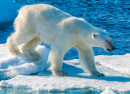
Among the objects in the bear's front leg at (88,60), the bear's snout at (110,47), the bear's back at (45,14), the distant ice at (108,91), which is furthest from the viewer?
the bear's back at (45,14)

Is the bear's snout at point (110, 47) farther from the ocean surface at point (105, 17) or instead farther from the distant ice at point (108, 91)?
the ocean surface at point (105, 17)

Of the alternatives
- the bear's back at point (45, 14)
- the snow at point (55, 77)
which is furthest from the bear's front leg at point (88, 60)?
the bear's back at point (45, 14)

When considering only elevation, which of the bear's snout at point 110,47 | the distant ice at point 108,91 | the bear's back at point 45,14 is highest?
the bear's back at point 45,14

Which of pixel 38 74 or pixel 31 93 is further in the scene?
pixel 38 74

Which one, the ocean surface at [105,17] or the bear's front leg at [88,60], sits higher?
the ocean surface at [105,17]

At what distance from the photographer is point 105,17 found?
49.1 feet

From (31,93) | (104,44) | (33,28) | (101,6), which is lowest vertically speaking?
(31,93)

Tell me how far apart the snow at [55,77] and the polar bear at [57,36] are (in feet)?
0.69

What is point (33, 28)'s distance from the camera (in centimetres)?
686

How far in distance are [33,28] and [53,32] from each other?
1.69 feet

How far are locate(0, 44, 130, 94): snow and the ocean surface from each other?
2.49 m

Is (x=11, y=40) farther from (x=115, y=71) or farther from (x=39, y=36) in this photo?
(x=115, y=71)

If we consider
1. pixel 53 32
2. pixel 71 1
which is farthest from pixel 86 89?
pixel 71 1

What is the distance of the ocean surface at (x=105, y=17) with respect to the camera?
10.8 metres
